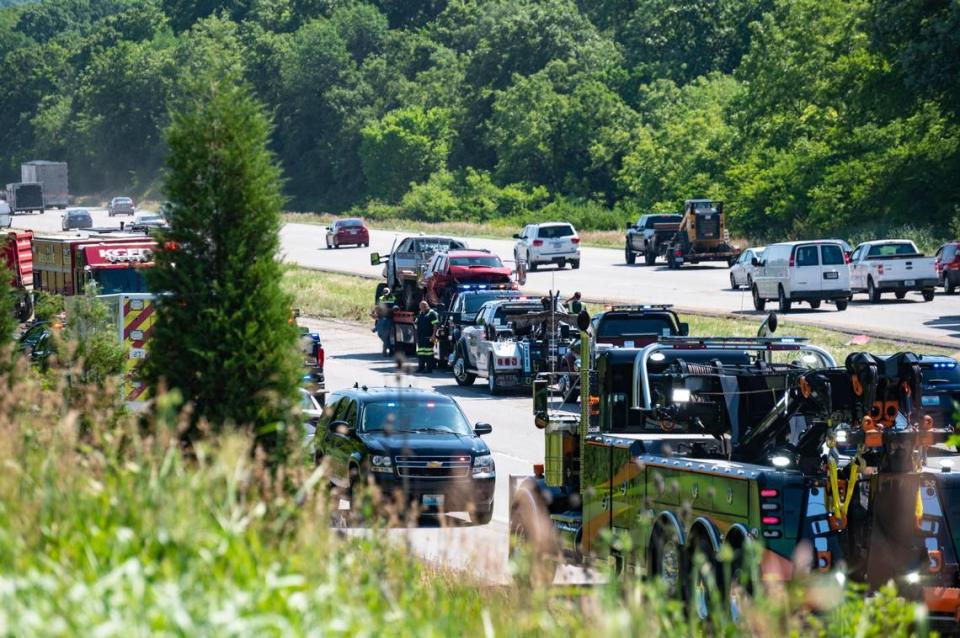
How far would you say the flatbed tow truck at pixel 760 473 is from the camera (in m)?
11.1

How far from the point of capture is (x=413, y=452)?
19.3 meters

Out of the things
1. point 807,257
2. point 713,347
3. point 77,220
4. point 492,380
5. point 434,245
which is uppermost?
point 77,220

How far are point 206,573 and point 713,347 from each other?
9034 mm

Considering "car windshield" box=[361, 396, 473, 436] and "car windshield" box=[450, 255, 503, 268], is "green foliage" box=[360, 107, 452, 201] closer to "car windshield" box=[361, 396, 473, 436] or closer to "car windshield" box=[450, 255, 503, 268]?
"car windshield" box=[450, 255, 503, 268]

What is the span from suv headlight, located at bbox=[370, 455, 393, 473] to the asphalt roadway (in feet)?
42.8

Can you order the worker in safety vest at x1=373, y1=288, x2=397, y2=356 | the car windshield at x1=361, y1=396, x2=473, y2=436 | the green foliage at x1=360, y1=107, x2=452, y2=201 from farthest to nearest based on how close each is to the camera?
1. the green foliage at x1=360, y1=107, x2=452, y2=201
2. the worker in safety vest at x1=373, y1=288, x2=397, y2=356
3. the car windshield at x1=361, y1=396, x2=473, y2=436

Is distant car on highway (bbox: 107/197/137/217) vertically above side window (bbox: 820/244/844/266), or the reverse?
distant car on highway (bbox: 107/197/137/217)

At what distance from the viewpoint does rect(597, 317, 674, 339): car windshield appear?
28828 millimetres

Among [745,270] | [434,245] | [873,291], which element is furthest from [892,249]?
[434,245]

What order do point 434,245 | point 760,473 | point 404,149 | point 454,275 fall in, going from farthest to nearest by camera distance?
point 404,149 → point 434,245 → point 454,275 → point 760,473

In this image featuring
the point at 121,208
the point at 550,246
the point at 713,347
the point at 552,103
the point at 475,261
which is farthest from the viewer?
the point at 121,208

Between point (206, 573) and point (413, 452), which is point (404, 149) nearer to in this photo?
point (413, 452)

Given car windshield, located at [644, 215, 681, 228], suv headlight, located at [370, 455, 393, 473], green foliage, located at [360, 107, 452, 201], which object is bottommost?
suv headlight, located at [370, 455, 393, 473]

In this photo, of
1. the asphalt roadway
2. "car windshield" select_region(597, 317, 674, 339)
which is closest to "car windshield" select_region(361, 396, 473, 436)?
"car windshield" select_region(597, 317, 674, 339)
